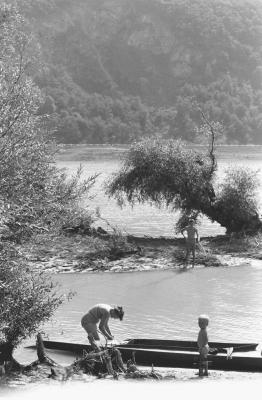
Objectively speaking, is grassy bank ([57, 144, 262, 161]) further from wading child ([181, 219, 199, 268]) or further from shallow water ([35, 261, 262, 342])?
shallow water ([35, 261, 262, 342])

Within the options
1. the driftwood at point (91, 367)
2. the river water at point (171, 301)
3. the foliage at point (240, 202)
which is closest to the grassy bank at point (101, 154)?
the foliage at point (240, 202)

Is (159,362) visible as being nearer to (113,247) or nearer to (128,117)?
(113,247)

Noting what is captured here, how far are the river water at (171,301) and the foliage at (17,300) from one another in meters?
3.33

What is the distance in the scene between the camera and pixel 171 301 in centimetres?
2341

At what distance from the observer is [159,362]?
16.1 m

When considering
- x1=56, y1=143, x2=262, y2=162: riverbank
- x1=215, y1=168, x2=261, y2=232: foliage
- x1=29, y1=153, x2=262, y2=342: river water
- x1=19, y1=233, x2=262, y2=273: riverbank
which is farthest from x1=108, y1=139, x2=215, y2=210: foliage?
x1=56, y1=143, x2=262, y2=162: riverbank

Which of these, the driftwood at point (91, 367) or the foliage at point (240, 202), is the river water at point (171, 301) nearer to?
the driftwood at point (91, 367)

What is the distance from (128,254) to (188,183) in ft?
19.5

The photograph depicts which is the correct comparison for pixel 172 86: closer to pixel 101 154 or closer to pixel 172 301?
pixel 101 154

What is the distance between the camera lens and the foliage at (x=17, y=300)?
1498 cm

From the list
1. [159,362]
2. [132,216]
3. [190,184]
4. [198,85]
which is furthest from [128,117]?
[159,362]

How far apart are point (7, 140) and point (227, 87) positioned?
160287 mm

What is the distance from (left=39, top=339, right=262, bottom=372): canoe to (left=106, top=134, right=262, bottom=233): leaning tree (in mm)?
17994

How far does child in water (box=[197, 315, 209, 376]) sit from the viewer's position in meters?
15.2
